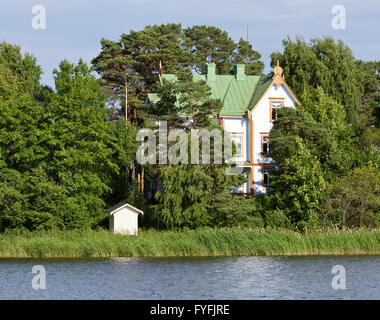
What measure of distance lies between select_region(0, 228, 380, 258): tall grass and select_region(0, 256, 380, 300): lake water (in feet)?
2.83

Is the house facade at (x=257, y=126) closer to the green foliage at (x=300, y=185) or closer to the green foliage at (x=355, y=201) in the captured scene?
the green foliage at (x=300, y=185)

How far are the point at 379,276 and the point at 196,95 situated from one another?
2076cm

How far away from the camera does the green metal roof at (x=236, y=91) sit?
191 feet

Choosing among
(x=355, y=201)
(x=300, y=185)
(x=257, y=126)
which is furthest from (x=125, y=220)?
(x=355, y=201)

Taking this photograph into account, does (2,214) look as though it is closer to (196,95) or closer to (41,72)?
(196,95)

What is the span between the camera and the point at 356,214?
154ft

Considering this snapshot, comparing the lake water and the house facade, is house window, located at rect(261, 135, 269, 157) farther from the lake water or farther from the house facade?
the lake water

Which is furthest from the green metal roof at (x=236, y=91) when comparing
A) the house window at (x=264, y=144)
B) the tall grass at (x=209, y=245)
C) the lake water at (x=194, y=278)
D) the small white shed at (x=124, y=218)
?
the lake water at (x=194, y=278)

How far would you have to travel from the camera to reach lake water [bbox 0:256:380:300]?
28609mm

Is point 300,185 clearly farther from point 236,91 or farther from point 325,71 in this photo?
point 325,71

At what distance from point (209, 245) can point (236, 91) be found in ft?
75.0

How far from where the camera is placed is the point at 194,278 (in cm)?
3219

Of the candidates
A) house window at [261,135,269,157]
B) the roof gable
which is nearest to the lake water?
house window at [261,135,269,157]
